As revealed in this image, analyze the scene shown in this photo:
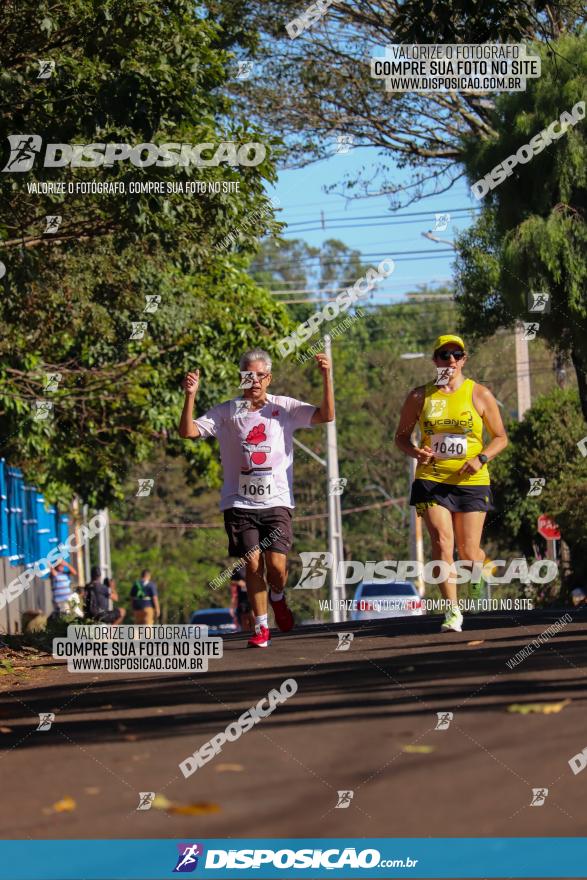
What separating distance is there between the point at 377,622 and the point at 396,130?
519 inches

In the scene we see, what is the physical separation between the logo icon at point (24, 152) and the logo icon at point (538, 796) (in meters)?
8.49

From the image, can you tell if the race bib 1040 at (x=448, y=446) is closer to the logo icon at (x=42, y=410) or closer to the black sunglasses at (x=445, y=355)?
the black sunglasses at (x=445, y=355)

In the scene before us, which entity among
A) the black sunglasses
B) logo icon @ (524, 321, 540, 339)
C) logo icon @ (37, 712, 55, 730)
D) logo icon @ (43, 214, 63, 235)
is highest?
logo icon @ (43, 214, 63, 235)

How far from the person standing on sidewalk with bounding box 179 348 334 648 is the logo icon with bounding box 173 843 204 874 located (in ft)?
17.7

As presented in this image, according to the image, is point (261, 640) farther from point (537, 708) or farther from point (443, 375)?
point (537, 708)

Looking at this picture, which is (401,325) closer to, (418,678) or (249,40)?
(249,40)

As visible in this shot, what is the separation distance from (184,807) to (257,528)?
201 inches

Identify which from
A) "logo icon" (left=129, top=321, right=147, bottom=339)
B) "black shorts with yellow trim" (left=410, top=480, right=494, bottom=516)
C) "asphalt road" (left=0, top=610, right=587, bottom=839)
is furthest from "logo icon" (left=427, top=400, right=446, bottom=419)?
"logo icon" (left=129, top=321, right=147, bottom=339)

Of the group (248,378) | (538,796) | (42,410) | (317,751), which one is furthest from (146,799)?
(42,410)

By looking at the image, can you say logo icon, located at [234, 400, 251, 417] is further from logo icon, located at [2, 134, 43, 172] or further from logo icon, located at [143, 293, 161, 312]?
logo icon, located at [143, 293, 161, 312]

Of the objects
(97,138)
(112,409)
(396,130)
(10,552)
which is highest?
(396,130)

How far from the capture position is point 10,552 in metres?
31.8

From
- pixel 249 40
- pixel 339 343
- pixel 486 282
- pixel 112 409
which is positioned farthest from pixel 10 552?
pixel 339 343

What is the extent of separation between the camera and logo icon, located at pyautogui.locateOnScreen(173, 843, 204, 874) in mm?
4523
